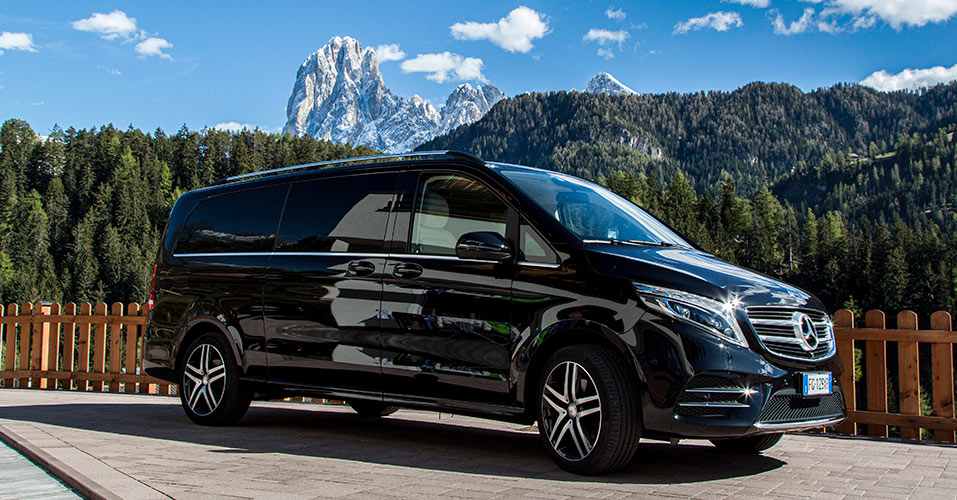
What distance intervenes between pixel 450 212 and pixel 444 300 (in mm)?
675

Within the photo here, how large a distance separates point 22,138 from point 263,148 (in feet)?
143

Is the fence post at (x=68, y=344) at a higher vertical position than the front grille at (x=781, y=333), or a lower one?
lower

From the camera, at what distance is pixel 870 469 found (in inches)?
210

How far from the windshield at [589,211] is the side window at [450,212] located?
238 millimetres

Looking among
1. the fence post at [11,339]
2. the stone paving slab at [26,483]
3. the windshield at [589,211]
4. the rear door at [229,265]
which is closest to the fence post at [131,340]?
the fence post at [11,339]

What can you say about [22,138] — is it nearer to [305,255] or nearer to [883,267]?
[883,267]

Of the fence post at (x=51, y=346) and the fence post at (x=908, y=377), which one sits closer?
the fence post at (x=908, y=377)

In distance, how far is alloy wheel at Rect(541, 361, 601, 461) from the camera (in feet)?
15.6

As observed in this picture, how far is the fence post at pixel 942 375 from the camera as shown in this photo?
7.23 metres

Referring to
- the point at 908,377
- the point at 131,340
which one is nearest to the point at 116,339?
the point at 131,340

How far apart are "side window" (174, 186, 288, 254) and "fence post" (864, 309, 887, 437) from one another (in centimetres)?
532

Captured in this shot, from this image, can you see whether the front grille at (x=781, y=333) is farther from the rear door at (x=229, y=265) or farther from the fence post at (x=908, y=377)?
the rear door at (x=229, y=265)

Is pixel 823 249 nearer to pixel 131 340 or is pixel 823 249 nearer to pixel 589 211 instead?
pixel 131 340

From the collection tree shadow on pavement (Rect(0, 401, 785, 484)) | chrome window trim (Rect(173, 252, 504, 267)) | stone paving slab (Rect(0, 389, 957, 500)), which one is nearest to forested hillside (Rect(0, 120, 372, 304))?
tree shadow on pavement (Rect(0, 401, 785, 484))
